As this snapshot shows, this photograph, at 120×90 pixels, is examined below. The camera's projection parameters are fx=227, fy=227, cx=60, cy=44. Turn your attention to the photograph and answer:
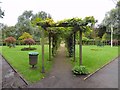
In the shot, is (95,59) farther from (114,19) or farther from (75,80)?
(114,19)

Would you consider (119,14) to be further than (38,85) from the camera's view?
Yes

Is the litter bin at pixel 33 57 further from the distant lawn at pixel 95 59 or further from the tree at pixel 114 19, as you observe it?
the tree at pixel 114 19

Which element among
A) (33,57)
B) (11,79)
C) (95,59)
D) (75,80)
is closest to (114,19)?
(95,59)

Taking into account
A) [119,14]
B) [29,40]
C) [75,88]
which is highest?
[119,14]

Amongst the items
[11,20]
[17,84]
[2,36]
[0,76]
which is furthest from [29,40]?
[11,20]

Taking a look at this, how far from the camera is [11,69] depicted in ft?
44.1

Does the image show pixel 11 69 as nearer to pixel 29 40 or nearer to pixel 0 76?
pixel 0 76

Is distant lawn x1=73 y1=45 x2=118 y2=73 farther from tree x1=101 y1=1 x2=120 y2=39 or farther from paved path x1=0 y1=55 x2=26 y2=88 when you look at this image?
tree x1=101 y1=1 x2=120 y2=39

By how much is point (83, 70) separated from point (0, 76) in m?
4.31

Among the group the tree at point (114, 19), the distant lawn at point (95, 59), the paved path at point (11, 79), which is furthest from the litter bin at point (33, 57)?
the tree at point (114, 19)

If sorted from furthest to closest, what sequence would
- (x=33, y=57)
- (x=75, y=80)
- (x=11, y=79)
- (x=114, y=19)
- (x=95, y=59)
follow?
(x=114, y=19) < (x=95, y=59) < (x=33, y=57) < (x=11, y=79) < (x=75, y=80)

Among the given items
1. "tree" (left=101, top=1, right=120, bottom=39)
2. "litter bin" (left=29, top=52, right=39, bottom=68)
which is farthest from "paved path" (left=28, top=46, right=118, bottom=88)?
"tree" (left=101, top=1, right=120, bottom=39)

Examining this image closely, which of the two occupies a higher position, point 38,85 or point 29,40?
point 29,40

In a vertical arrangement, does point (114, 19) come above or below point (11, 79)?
above
